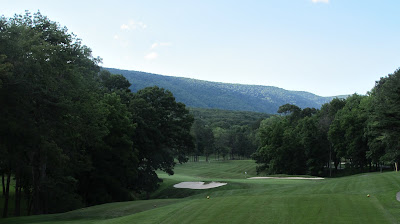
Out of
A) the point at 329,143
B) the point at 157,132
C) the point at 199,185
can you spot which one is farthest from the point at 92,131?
the point at 329,143

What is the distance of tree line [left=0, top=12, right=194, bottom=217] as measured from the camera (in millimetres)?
18562

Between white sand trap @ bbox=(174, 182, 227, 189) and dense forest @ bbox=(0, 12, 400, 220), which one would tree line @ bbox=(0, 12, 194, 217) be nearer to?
dense forest @ bbox=(0, 12, 400, 220)

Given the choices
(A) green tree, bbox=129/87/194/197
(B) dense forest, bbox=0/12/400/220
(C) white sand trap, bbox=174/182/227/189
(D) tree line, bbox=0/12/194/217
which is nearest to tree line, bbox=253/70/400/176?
(B) dense forest, bbox=0/12/400/220

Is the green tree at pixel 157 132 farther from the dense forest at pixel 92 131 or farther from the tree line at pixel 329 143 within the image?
the tree line at pixel 329 143

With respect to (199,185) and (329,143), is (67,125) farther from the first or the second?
(329,143)

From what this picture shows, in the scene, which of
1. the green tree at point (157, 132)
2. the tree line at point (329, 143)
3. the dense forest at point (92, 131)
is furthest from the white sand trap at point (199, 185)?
the tree line at point (329, 143)

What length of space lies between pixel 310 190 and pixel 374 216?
1318 centimetres

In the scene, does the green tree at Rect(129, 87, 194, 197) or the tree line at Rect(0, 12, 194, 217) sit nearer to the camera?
the tree line at Rect(0, 12, 194, 217)

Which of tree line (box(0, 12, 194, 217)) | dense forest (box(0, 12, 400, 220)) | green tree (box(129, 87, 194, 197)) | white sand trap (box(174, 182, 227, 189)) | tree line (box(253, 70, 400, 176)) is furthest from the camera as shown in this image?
tree line (box(253, 70, 400, 176))

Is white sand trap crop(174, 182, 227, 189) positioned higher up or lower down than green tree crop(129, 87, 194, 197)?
lower down

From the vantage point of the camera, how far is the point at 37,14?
88.0 ft

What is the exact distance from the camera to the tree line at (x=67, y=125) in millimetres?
18562

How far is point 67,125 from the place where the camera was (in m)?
23.4

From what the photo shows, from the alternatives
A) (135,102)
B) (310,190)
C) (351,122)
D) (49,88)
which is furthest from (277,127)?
(49,88)
